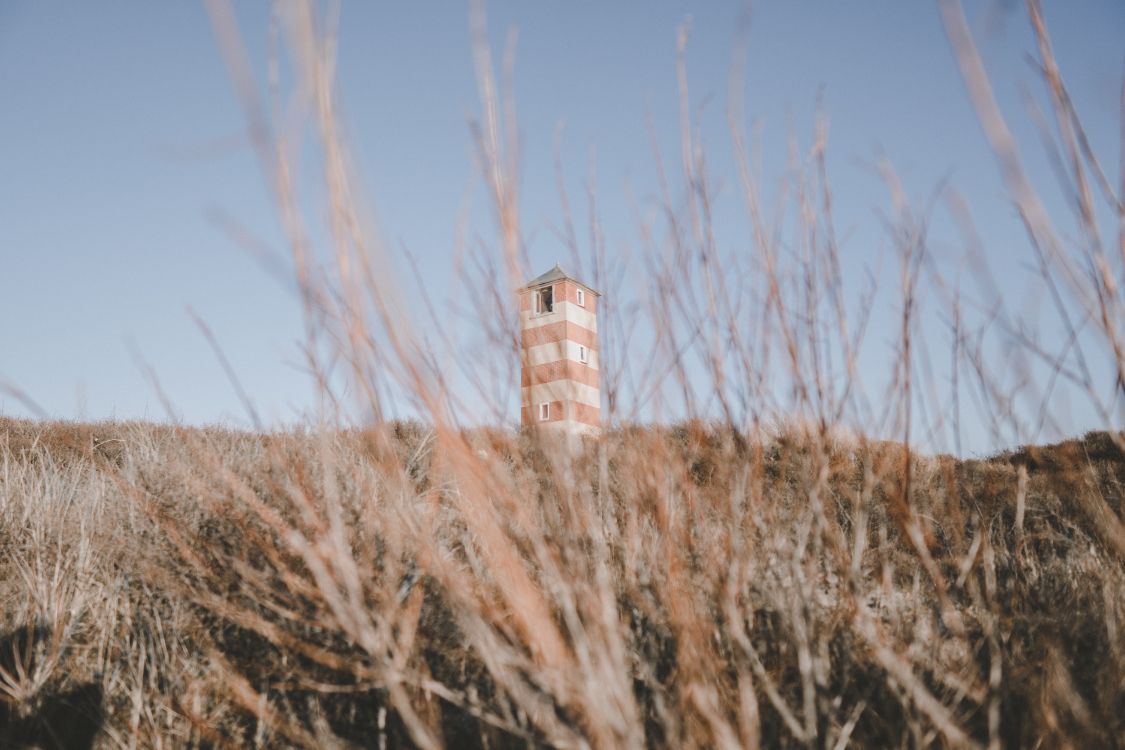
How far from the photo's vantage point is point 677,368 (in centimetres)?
143

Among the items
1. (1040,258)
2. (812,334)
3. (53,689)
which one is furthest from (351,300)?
(53,689)

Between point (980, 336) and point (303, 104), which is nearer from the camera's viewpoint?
point (303, 104)

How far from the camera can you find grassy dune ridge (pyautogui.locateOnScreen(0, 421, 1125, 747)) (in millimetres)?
1066

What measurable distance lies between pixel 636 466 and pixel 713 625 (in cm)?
51

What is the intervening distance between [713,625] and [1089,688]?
98cm

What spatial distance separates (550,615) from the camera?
133 cm

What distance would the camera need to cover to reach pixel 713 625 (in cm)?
157

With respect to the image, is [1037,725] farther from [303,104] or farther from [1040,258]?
[303,104]

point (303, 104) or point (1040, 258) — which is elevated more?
point (303, 104)

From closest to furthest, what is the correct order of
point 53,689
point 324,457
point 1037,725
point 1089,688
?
point 324,457 → point 1037,725 → point 1089,688 → point 53,689

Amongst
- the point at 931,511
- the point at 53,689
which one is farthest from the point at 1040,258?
the point at 931,511

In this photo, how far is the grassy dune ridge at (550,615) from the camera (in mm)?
1066

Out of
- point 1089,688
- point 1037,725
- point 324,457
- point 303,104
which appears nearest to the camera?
point 303,104

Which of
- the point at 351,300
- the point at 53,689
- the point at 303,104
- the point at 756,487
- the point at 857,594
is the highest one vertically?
the point at 303,104
